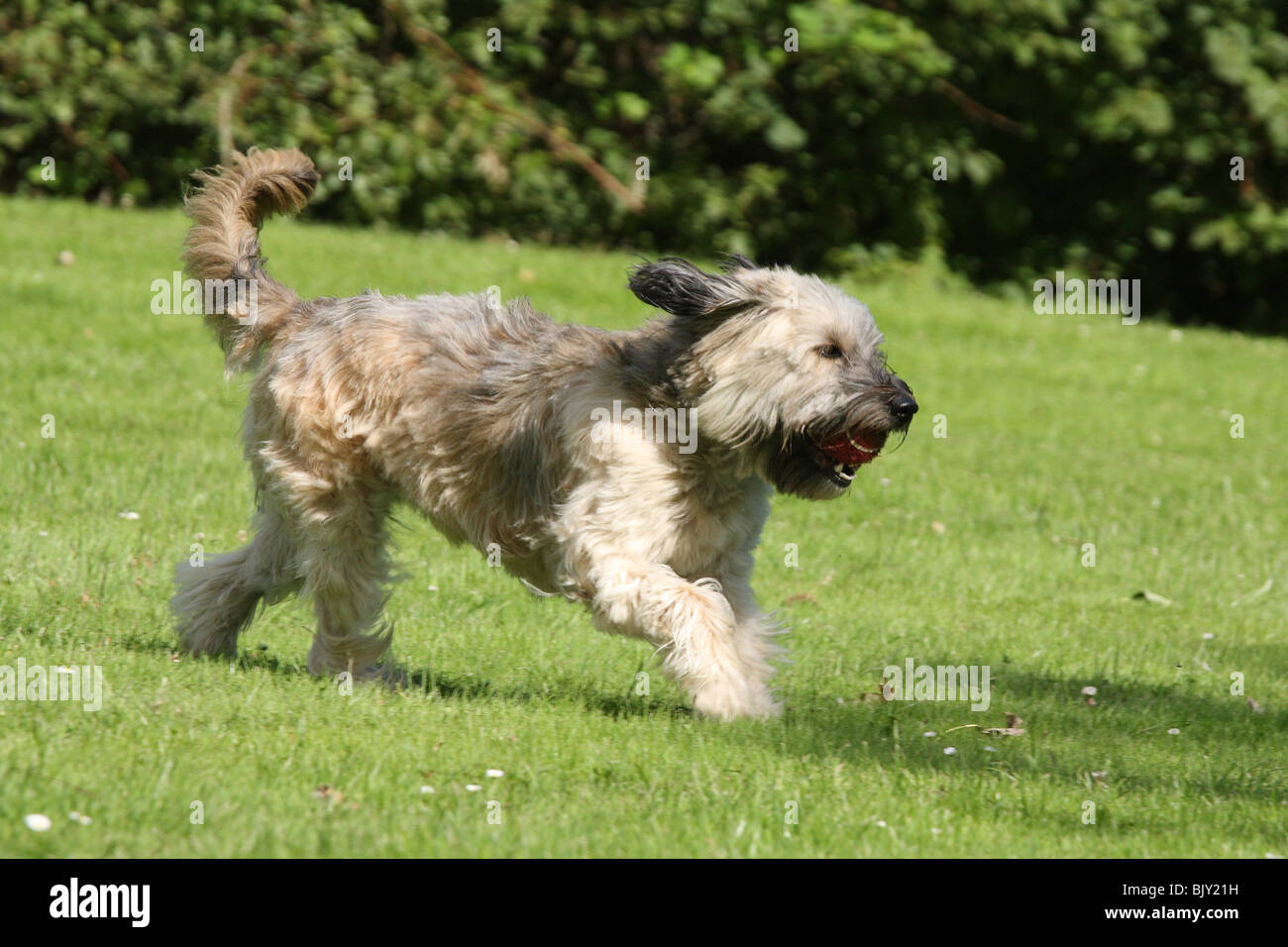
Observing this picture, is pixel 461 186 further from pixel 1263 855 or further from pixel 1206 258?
pixel 1263 855

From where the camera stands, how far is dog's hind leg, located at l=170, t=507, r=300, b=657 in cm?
663

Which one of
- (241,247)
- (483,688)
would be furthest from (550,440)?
(241,247)

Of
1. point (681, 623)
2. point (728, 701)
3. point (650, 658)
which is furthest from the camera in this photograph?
point (650, 658)

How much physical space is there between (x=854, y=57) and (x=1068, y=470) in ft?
28.3

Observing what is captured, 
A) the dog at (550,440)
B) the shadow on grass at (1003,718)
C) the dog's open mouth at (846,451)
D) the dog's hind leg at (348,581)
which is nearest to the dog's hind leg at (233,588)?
the dog at (550,440)

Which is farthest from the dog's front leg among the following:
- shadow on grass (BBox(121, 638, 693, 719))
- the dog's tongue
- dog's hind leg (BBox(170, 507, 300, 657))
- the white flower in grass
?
the white flower in grass

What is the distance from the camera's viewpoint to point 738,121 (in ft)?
63.4

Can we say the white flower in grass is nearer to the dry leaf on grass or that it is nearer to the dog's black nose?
the dog's black nose

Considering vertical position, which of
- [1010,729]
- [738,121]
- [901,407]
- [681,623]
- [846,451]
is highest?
[738,121]

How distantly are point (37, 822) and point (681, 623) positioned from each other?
226 centimetres

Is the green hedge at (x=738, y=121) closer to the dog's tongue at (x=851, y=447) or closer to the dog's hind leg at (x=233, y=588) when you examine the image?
the dog's hind leg at (x=233, y=588)

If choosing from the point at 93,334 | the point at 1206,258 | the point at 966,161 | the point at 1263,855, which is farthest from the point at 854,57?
the point at 1263,855

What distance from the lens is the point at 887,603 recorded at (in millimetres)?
8305

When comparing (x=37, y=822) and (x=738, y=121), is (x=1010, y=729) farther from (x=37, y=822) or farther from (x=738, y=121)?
(x=738, y=121)
